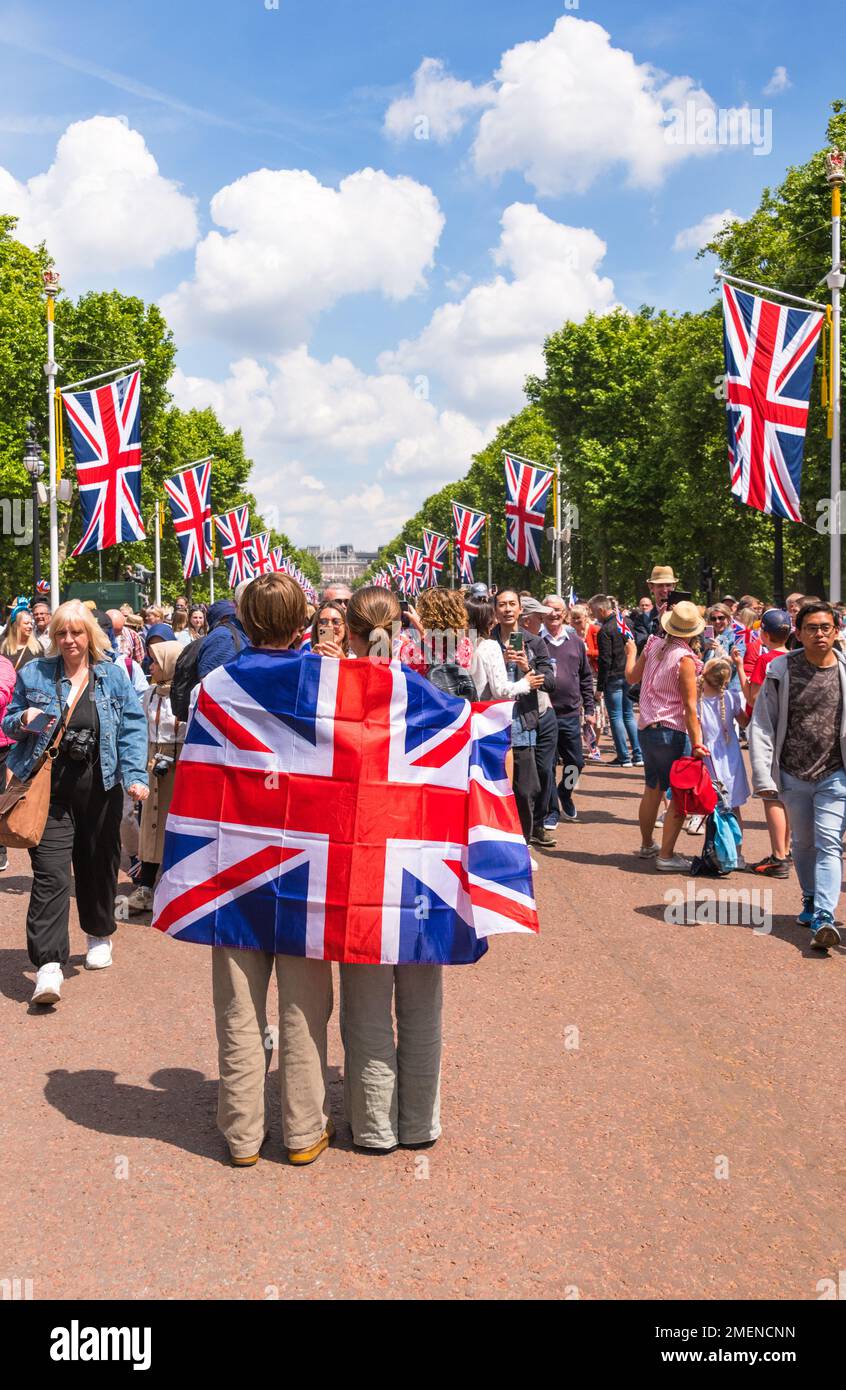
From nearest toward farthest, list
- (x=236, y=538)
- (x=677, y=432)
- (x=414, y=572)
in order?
1. (x=677, y=432)
2. (x=236, y=538)
3. (x=414, y=572)

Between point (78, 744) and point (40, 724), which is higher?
point (40, 724)

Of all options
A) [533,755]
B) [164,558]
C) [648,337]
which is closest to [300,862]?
[533,755]

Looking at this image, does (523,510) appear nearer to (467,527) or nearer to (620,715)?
(467,527)

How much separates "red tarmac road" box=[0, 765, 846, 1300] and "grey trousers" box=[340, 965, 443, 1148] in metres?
0.11

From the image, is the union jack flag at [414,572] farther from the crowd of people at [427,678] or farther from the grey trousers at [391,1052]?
the grey trousers at [391,1052]

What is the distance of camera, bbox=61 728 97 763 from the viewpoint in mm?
6281

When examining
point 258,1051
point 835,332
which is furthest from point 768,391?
point 258,1051

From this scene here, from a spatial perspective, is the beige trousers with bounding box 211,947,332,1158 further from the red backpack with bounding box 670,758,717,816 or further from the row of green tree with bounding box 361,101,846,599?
the row of green tree with bounding box 361,101,846,599

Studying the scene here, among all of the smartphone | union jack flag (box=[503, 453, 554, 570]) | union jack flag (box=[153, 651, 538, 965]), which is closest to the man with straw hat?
the smartphone

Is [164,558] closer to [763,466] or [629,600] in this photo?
[629,600]

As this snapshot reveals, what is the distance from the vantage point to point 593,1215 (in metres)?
3.83

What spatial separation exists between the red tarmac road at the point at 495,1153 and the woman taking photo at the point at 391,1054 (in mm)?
99

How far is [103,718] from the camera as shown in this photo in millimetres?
6336

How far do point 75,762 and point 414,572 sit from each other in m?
67.6
